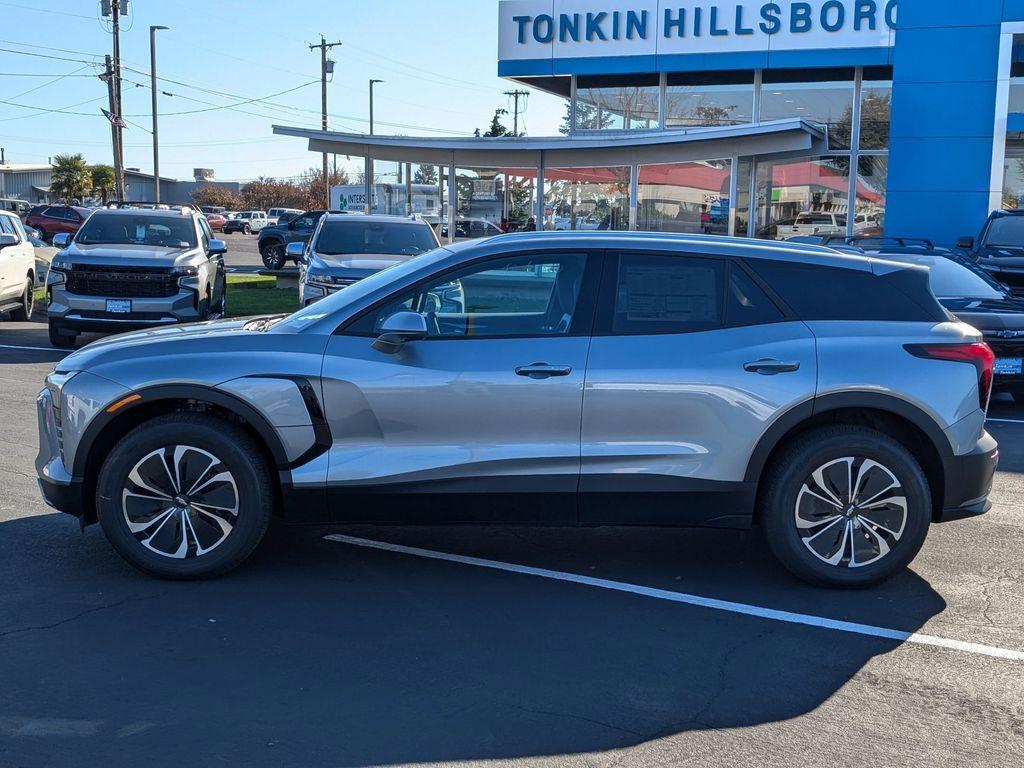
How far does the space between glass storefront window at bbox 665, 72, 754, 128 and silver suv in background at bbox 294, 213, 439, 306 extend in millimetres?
15918

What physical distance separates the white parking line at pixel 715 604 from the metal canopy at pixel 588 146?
667 inches

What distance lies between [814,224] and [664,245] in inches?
907

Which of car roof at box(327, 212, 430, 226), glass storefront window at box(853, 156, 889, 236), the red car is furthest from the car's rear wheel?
the red car

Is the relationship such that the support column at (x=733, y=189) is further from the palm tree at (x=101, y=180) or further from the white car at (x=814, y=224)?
the palm tree at (x=101, y=180)

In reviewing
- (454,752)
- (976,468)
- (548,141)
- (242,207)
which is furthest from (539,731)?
(242,207)

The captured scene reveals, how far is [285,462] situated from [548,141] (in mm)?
19662

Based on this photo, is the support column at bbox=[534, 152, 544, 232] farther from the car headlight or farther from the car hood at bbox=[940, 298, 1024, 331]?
the car headlight

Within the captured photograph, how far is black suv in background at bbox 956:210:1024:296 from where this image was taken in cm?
1506

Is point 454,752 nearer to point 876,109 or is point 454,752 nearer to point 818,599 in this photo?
point 818,599

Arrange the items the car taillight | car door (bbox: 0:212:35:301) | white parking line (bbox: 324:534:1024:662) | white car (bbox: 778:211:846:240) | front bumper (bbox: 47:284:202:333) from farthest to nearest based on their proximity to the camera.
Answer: white car (bbox: 778:211:846:240) → car door (bbox: 0:212:35:301) → front bumper (bbox: 47:284:202:333) → the car taillight → white parking line (bbox: 324:534:1024:662)

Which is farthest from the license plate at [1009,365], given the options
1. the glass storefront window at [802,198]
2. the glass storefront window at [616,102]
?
the glass storefront window at [616,102]

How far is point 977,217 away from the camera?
1981 cm

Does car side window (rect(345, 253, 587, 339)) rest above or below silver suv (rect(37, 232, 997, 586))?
above

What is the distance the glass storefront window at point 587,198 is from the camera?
24703 mm
